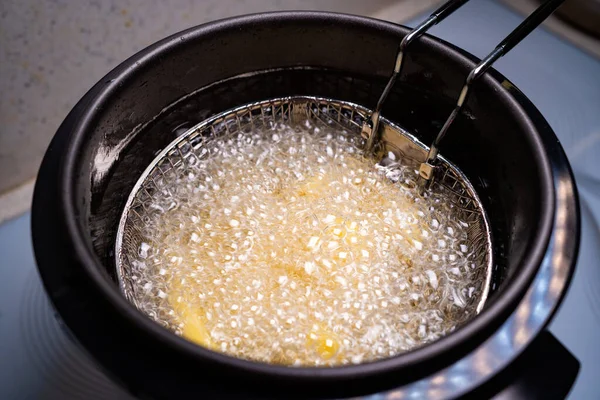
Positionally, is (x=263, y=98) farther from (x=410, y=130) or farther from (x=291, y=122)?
(x=410, y=130)

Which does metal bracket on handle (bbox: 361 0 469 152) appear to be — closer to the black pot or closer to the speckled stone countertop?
the black pot

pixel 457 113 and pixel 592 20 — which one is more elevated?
pixel 592 20

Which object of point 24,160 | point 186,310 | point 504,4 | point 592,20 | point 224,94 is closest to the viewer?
point 186,310

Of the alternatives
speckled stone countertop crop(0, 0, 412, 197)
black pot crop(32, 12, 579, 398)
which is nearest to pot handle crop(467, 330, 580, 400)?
black pot crop(32, 12, 579, 398)

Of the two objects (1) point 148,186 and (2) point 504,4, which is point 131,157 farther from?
(2) point 504,4

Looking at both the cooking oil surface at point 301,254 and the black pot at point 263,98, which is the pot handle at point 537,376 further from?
the cooking oil surface at point 301,254

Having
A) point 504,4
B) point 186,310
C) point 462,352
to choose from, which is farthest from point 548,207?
point 504,4

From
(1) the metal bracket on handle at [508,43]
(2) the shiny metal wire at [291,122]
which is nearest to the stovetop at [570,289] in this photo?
(2) the shiny metal wire at [291,122]
